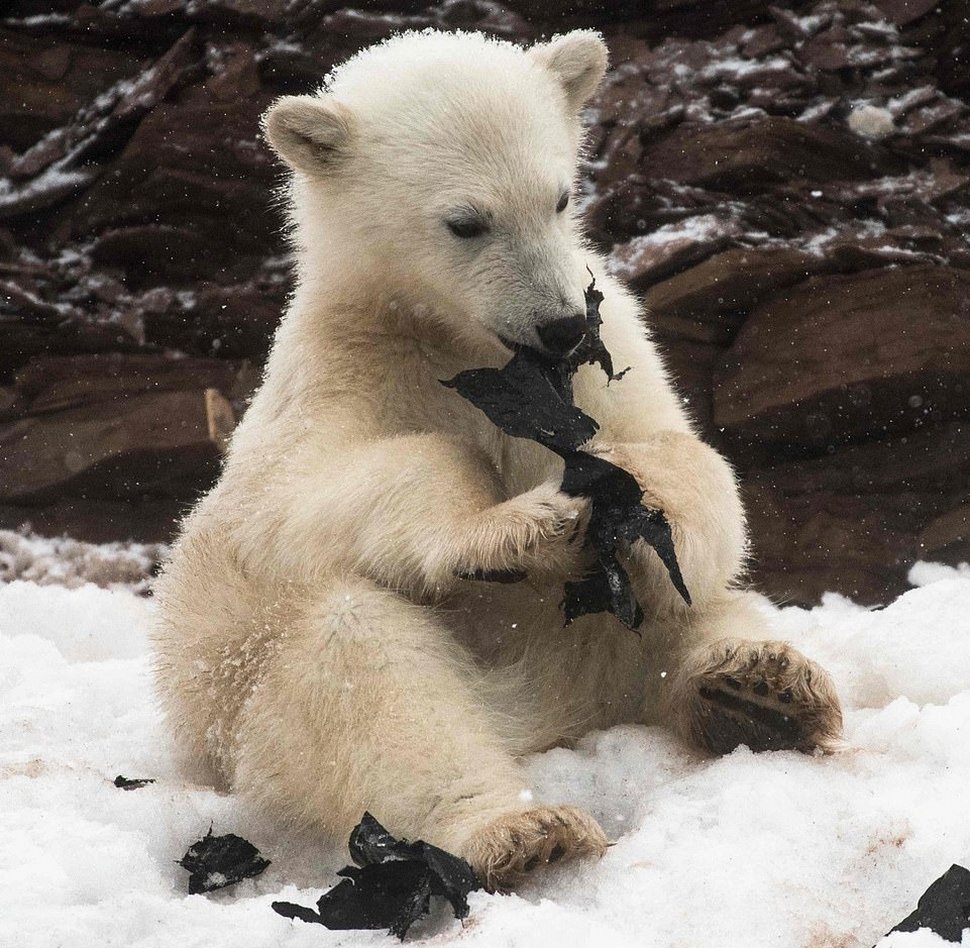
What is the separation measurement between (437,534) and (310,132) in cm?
138

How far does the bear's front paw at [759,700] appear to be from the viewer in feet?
8.89

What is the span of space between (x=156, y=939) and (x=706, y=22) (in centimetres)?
676

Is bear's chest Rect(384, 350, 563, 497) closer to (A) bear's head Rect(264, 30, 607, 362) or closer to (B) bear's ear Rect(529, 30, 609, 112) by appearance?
(A) bear's head Rect(264, 30, 607, 362)

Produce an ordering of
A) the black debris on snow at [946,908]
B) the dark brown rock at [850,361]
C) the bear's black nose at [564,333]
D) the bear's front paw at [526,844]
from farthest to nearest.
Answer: the dark brown rock at [850,361], the bear's black nose at [564,333], the bear's front paw at [526,844], the black debris on snow at [946,908]

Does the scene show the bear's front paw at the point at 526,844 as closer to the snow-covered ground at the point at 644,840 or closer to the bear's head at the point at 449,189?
the snow-covered ground at the point at 644,840

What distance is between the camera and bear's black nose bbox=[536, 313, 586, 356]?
9.63ft

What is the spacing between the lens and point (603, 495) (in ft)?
8.84

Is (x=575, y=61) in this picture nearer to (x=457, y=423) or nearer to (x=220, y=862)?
(x=457, y=423)

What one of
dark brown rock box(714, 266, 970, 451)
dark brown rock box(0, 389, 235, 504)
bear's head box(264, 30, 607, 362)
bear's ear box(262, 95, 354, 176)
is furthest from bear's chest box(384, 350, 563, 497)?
dark brown rock box(0, 389, 235, 504)

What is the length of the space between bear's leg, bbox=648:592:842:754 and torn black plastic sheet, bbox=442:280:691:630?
0.59ft

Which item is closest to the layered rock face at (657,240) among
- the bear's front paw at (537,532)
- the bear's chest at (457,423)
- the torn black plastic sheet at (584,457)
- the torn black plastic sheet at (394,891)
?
the bear's chest at (457,423)

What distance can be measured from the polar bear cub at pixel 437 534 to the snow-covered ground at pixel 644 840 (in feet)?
0.37

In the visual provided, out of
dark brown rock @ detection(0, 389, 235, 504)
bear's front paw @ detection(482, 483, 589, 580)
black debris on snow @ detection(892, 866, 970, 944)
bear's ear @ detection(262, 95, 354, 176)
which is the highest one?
bear's ear @ detection(262, 95, 354, 176)

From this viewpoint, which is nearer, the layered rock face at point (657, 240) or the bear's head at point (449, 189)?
the bear's head at point (449, 189)
